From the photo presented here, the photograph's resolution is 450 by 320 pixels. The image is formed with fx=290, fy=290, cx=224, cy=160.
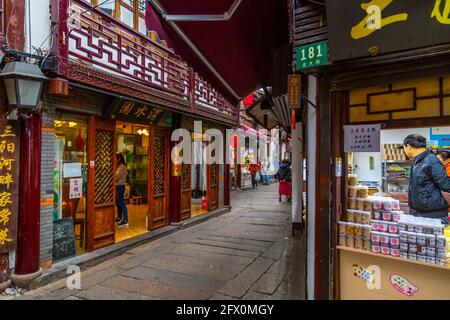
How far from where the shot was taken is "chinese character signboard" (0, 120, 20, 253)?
461 centimetres

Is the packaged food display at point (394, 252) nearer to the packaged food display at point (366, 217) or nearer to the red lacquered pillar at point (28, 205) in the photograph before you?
the packaged food display at point (366, 217)

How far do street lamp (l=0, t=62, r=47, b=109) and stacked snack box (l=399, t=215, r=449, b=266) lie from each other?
18.1ft

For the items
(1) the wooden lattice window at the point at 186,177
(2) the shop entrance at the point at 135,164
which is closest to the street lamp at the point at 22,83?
(1) the wooden lattice window at the point at 186,177

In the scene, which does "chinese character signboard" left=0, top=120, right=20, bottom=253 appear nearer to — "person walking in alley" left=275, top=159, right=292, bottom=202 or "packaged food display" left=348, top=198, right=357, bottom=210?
"packaged food display" left=348, top=198, right=357, bottom=210

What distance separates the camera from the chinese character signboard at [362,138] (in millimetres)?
3467

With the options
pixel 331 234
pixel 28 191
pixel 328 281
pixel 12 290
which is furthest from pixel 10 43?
pixel 328 281

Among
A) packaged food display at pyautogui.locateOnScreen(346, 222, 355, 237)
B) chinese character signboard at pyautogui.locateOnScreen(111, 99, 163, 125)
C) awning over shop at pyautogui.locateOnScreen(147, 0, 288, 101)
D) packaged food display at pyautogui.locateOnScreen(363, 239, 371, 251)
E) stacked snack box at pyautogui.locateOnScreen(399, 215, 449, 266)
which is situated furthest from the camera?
chinese character signboard at pyautogui.locateOnScreen(111, 99, 163, 125)

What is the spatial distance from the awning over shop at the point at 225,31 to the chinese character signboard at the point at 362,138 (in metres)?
3.82

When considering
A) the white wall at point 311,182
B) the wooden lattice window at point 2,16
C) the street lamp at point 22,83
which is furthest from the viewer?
the wooden lattice window at point 2,16

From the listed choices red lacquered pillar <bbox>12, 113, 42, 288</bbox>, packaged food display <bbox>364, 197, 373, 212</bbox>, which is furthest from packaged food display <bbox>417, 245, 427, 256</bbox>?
red lacquered pillar <bbox>12, 113, 42, 288</bbox>

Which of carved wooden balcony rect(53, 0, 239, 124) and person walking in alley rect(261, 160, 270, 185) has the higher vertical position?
carved wooden balcony rect(53, 0, 239, 124)

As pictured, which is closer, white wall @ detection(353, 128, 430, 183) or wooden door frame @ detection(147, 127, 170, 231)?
white wall @ detection(353, 128, 430, 183)

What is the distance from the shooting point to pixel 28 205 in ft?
15.9

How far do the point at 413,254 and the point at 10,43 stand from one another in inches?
251
